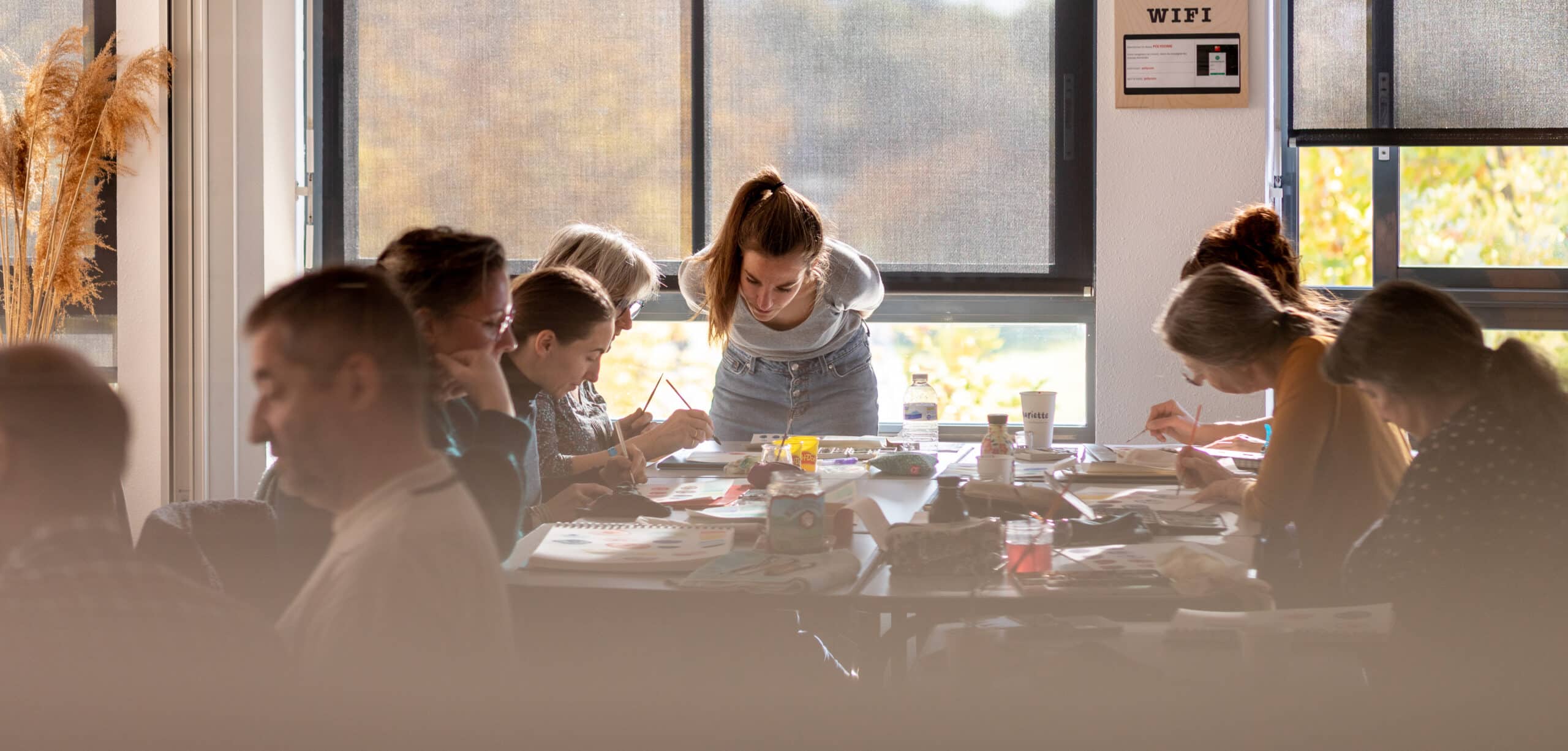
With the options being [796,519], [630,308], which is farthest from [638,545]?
[630,308]

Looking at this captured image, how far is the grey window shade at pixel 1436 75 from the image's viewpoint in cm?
62

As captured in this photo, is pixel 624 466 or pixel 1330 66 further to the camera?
pixel 624 466

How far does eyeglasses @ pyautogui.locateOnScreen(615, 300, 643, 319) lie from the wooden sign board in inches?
125

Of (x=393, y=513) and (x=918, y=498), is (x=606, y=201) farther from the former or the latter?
(x=918, y=498)

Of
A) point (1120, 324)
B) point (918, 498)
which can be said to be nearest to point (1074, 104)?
point (1120, 324)

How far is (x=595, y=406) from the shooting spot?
3.79 ft

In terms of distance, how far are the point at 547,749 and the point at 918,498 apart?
0.70 m

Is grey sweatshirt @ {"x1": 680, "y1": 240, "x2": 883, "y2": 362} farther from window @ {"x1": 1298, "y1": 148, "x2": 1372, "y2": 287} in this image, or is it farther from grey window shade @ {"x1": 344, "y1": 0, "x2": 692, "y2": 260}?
window @ {"x1": 1298, "y1": 148, "x2": 1372, "y2": 287}

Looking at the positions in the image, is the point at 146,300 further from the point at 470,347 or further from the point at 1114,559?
the point at 1114,559

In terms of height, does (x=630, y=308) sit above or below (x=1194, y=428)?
above

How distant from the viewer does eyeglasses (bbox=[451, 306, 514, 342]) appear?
0.49 metres

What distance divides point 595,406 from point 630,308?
1.02ft

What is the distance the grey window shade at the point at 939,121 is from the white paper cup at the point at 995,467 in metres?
2.88

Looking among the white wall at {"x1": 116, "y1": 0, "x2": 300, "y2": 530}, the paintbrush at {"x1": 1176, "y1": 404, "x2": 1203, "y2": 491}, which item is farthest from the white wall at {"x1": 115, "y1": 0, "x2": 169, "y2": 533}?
the paintbrush at {"x1": 1176, "y1": 404, "x2": 1203, "y2": 491}
